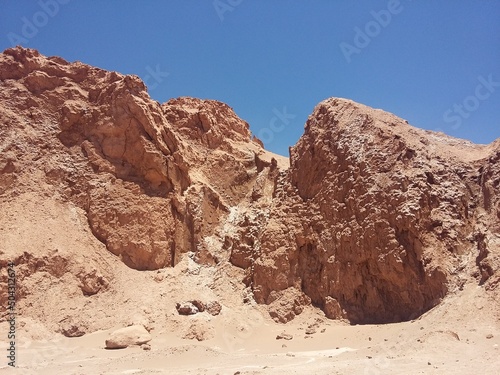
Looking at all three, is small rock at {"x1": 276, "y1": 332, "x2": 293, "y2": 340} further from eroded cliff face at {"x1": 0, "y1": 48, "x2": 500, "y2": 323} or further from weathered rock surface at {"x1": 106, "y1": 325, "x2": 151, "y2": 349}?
weathered rock surface at {"x1": 106, "y1": 325, "x2": 151, "y2": 349}

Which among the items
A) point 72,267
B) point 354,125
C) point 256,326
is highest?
point 354,125

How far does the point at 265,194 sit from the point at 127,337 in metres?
12.2

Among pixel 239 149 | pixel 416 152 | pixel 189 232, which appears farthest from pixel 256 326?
pixel 239 149

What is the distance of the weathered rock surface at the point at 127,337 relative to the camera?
18.2 metres

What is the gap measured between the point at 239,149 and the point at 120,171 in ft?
29.2

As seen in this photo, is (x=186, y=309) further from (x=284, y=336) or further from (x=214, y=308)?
(x=284, y=336)

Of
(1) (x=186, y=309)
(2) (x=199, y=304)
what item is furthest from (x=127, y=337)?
(2) (x=199, y=304)

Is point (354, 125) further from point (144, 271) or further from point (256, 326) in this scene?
point (144, 271)

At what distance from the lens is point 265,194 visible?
27.9 meters

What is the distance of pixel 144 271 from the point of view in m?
23.8

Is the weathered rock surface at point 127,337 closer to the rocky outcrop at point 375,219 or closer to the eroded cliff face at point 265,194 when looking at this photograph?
the eroded cliff face at point 265,194

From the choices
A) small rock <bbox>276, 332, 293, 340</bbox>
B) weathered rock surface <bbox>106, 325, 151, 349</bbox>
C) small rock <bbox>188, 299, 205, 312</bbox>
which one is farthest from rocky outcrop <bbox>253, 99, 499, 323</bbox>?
weathered rock surface <bbox>106, 325, 151, 349</bbox>

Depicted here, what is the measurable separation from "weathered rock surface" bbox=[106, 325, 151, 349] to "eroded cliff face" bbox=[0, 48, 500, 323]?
154 inches

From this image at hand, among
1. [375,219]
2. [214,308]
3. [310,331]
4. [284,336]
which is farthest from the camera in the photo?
[214,308]
